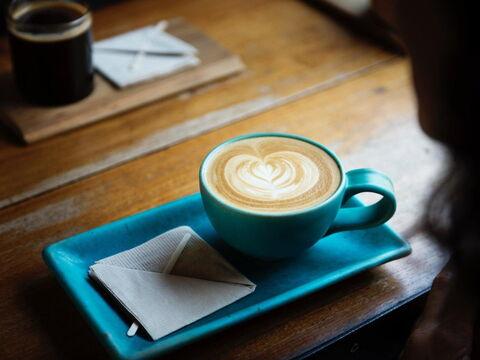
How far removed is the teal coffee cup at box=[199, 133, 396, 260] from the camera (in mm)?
802

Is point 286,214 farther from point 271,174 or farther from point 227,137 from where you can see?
point 227,137

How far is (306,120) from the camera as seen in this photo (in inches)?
48.1

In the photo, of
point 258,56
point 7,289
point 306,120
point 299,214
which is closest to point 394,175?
point 306,120

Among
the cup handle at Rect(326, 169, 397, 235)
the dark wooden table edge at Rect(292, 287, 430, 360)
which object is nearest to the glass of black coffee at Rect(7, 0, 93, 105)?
the cup handle at Rect(326, 169, 397, 235)

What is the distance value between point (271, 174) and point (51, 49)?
1.59ft

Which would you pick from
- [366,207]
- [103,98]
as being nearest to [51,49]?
[103,98]

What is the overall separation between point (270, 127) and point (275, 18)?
1.40ft

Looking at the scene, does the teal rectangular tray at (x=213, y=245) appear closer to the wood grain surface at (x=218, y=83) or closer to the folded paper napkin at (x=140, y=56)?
the wood grain surface at (x=218, y=83)

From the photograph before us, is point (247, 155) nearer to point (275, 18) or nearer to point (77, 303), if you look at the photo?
point (77, 303)

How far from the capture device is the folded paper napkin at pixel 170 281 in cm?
79

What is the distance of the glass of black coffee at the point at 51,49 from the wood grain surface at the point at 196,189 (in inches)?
7.9

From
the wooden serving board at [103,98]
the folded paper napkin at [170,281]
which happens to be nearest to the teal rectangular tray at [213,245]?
the folded paper napkin at [170,281]

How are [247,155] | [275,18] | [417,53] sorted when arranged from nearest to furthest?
1. [417,53]
2. [247,155]
3. [275,18]

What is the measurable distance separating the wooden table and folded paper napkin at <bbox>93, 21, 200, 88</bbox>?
6 centimetres
